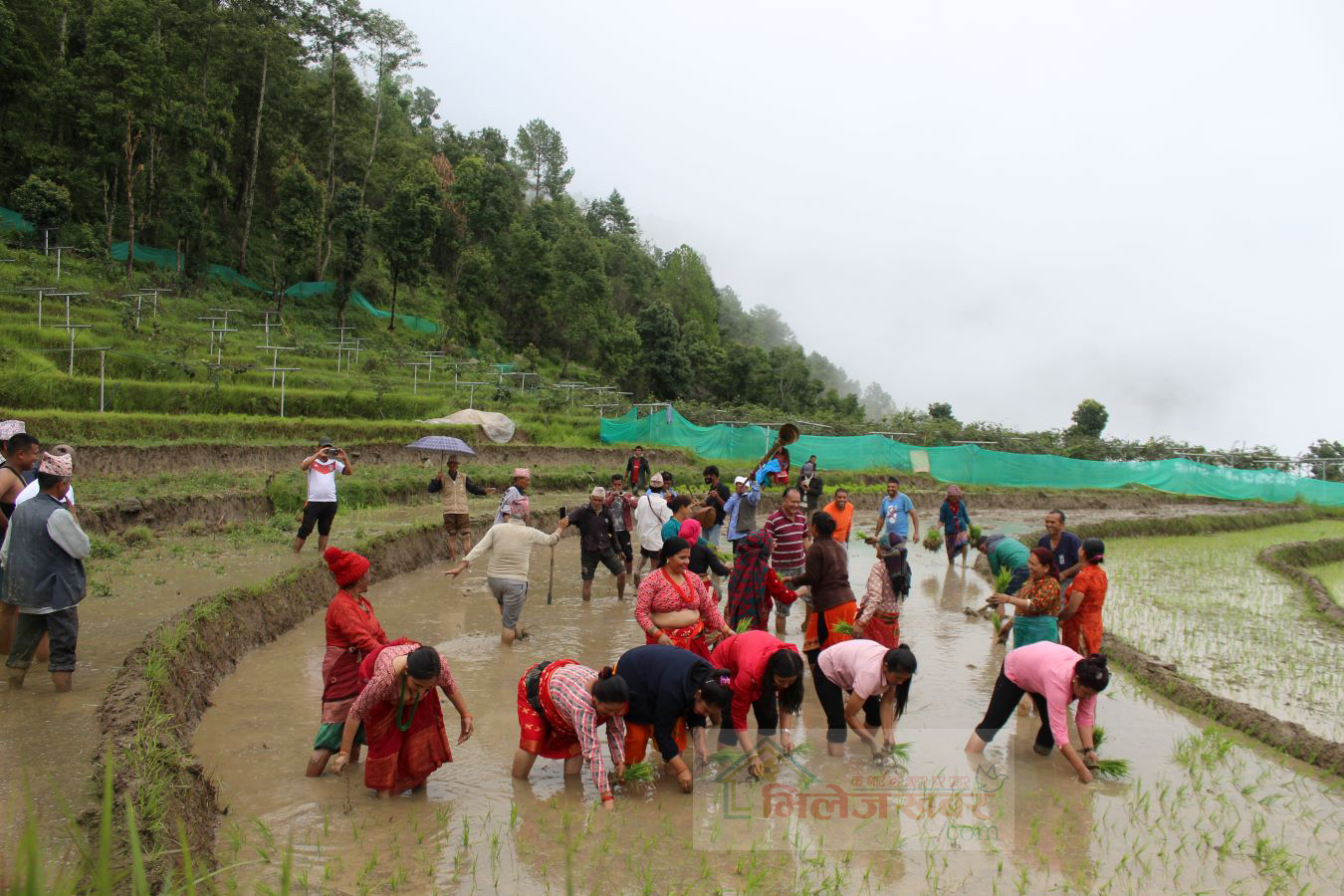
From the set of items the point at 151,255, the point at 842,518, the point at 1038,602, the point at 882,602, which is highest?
the point at 151,255

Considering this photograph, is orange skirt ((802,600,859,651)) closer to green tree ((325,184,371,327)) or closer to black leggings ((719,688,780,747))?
black leggings ((719,688,780,747))

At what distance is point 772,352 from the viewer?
56.1 meters

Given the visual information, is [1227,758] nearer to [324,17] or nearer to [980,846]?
[980,846]

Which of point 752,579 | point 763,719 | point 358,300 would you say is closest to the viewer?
point 763,719

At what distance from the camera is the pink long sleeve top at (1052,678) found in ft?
19.7

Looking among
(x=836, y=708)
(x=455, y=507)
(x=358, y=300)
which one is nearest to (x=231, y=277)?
(x=358, y=300)

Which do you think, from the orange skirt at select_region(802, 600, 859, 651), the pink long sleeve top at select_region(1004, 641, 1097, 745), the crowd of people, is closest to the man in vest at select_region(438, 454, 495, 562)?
the crowd of people

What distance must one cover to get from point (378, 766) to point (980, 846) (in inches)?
140

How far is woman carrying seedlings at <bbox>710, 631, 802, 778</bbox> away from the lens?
18.4 ft

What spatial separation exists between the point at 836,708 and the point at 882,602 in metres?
1.16

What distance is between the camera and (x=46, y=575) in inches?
246

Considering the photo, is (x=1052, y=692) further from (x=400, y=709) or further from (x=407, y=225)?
(x=407, y=225)

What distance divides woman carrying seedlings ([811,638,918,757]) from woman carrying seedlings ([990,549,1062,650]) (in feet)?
4.97

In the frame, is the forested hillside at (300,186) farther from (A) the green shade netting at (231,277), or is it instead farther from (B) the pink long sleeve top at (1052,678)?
(B) the pink long sleeve top at (1052,678)
